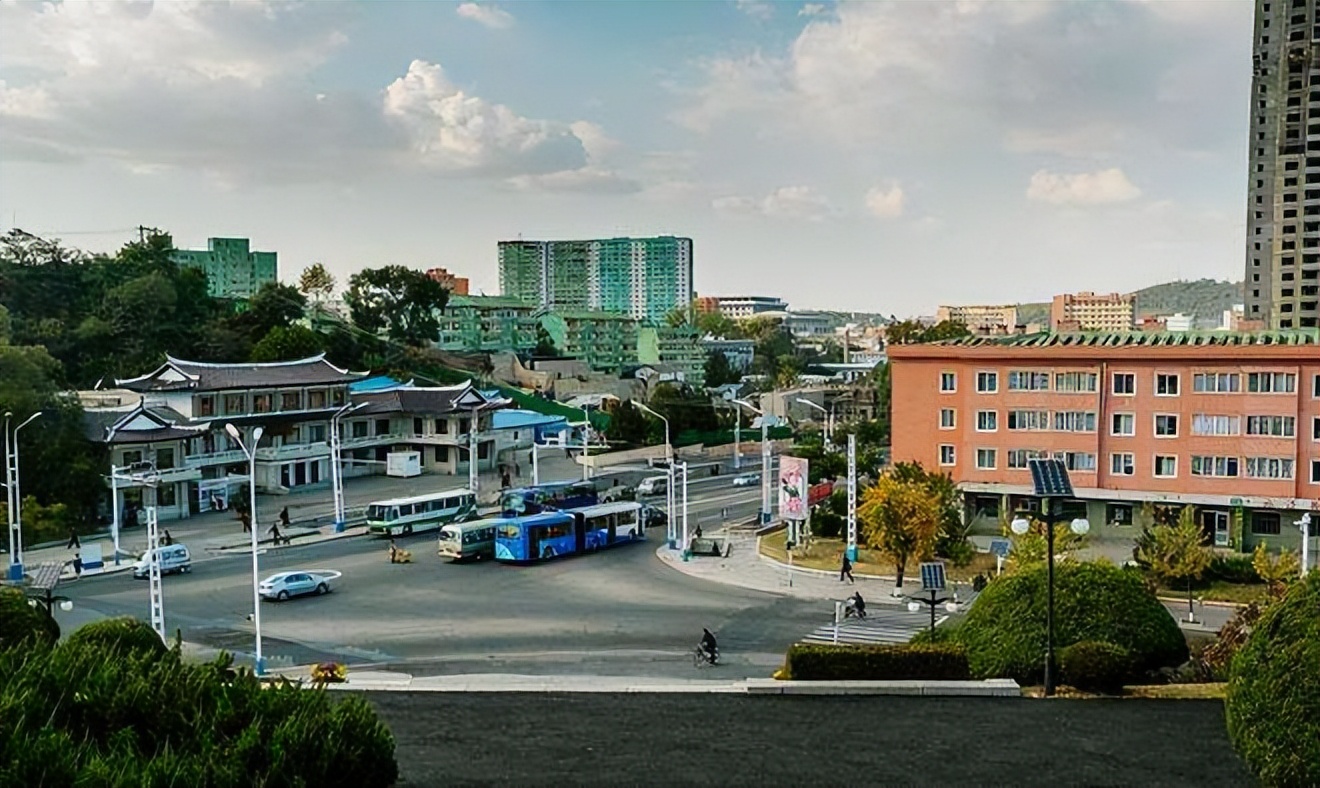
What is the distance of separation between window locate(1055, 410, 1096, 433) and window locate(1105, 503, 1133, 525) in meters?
2.52

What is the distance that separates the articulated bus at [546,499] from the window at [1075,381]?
16.7 m

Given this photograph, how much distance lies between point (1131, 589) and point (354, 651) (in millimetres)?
14917

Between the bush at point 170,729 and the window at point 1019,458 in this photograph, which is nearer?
the bush at point 170,729

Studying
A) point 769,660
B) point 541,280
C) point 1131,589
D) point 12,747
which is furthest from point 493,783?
point 541,280

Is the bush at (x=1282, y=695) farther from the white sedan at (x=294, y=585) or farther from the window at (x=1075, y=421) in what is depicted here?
the window at (x=1075, y=421)

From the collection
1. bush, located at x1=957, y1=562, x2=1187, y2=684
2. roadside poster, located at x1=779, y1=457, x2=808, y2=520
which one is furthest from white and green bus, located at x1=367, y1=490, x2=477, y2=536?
bush, located at x1=957, y1=562, x2=1187, y2=684

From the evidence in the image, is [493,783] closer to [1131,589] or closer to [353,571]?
[1131,589]

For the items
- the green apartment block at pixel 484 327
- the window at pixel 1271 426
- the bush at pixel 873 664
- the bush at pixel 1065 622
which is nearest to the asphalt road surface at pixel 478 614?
the bush at pixel 1065 622

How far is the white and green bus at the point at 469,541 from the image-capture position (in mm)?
34594

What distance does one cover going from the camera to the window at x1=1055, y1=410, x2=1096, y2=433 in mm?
38094

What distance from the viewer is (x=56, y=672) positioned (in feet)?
27.9

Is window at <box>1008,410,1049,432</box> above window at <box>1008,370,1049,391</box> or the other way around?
the other way around

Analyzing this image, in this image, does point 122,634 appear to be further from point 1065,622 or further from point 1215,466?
point 1215,466

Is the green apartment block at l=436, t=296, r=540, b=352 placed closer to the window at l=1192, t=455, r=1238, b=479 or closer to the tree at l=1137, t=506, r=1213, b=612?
the window at l=1192, t=455, r=1238, b=479
